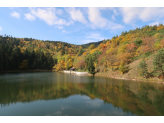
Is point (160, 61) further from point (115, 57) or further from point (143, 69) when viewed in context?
point (115, 57)

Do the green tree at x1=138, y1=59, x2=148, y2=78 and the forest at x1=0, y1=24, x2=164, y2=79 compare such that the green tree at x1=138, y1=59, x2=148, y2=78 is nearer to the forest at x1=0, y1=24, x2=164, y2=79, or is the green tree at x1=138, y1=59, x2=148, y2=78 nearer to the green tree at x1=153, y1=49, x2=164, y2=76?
the forest at x1=0, y1=24, x2=164, y2=79

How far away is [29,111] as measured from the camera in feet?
26.9

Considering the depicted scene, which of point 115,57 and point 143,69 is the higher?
point 115,57

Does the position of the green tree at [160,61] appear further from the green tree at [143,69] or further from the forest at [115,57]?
the green tree at [143,69]

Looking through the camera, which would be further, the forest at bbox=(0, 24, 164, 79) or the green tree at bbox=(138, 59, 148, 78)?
the forest at bbox=(0, 24, 164, 79)

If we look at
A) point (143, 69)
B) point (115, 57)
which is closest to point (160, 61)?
point (143, 69)

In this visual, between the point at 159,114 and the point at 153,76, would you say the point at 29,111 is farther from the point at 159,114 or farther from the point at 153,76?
the point at 153,76

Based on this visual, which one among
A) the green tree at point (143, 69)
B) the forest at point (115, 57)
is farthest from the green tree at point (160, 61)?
the green tree at point (143, 69)

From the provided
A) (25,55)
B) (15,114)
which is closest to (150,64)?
(15,114)

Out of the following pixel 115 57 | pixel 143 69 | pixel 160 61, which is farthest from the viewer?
pixel 115 57

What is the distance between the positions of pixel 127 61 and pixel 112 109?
30.6 metres

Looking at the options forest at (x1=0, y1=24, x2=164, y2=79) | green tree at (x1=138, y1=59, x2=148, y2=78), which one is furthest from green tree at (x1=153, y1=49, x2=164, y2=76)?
green tree at (x1=138, y1=59, x2=148, y2=78)
